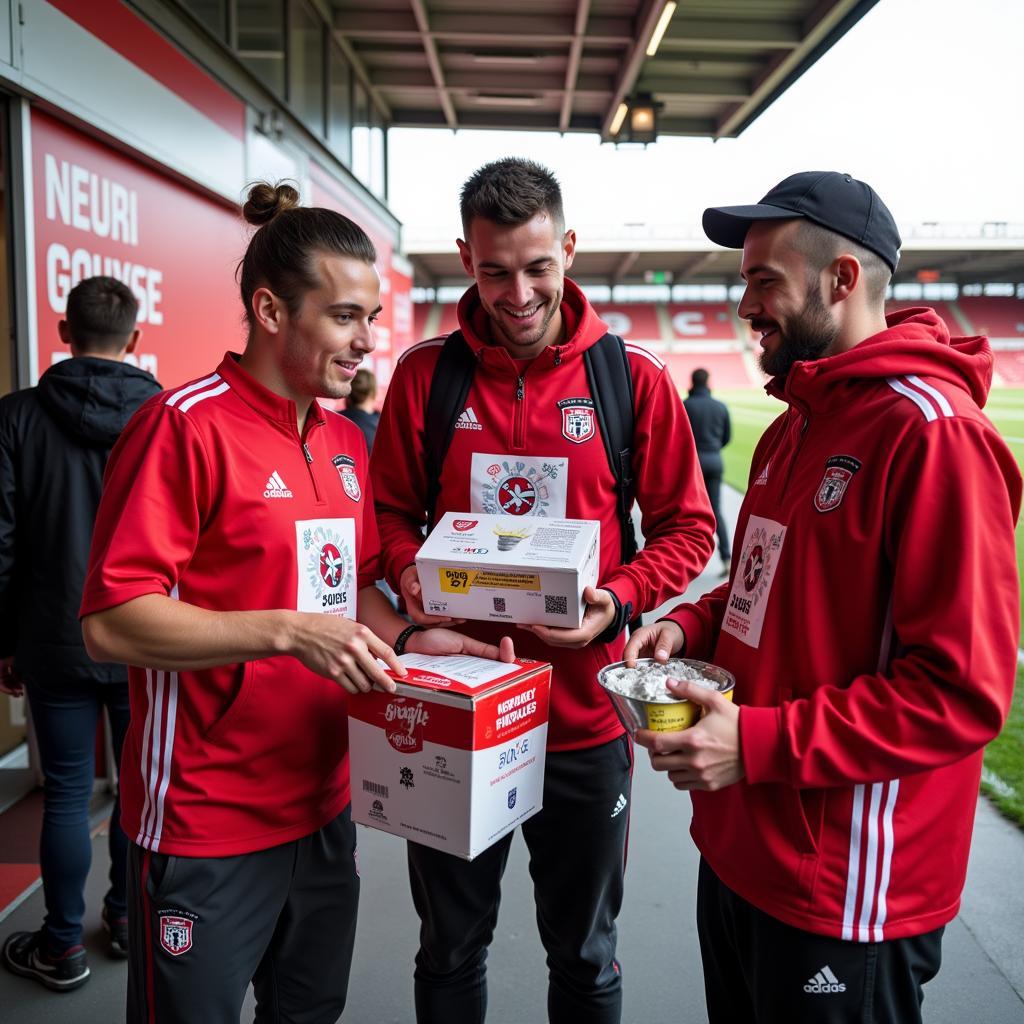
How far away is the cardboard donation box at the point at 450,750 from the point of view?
1382mm

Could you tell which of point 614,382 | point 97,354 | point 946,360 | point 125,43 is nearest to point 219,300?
point 125,43

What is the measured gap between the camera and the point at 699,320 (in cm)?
4150

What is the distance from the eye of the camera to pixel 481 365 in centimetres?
199

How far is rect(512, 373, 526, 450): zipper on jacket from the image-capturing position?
1913mm

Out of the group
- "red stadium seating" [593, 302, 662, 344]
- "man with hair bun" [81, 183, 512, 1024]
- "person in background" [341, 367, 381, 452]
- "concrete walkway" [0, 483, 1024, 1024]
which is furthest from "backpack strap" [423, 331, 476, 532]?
"red stadium seating" [593, 302, 662, 344]

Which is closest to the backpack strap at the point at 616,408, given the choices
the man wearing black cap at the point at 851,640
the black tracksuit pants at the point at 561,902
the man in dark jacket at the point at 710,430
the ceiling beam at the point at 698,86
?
the black tracksuit pants at the point at 561,902

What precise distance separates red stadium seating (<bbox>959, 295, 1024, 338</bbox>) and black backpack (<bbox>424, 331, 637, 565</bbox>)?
43.4 metres

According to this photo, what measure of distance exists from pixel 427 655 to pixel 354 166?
9.75 metres

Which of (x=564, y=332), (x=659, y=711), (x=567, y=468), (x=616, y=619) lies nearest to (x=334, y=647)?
(x=659, y=711)

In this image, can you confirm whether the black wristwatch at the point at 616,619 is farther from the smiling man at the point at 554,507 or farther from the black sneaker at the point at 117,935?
the black sneaker at the point at 117,935

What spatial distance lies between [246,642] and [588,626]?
0.65m

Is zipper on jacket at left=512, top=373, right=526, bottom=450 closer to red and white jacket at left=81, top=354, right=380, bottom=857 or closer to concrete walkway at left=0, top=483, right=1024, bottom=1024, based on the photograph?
red and white jacket at left=81, top=354, right=380, bottom=857

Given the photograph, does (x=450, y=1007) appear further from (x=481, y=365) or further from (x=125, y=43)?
(x=125, y=43)

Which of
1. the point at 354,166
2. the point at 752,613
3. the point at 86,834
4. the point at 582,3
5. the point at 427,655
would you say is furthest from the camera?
the point at 354,166
